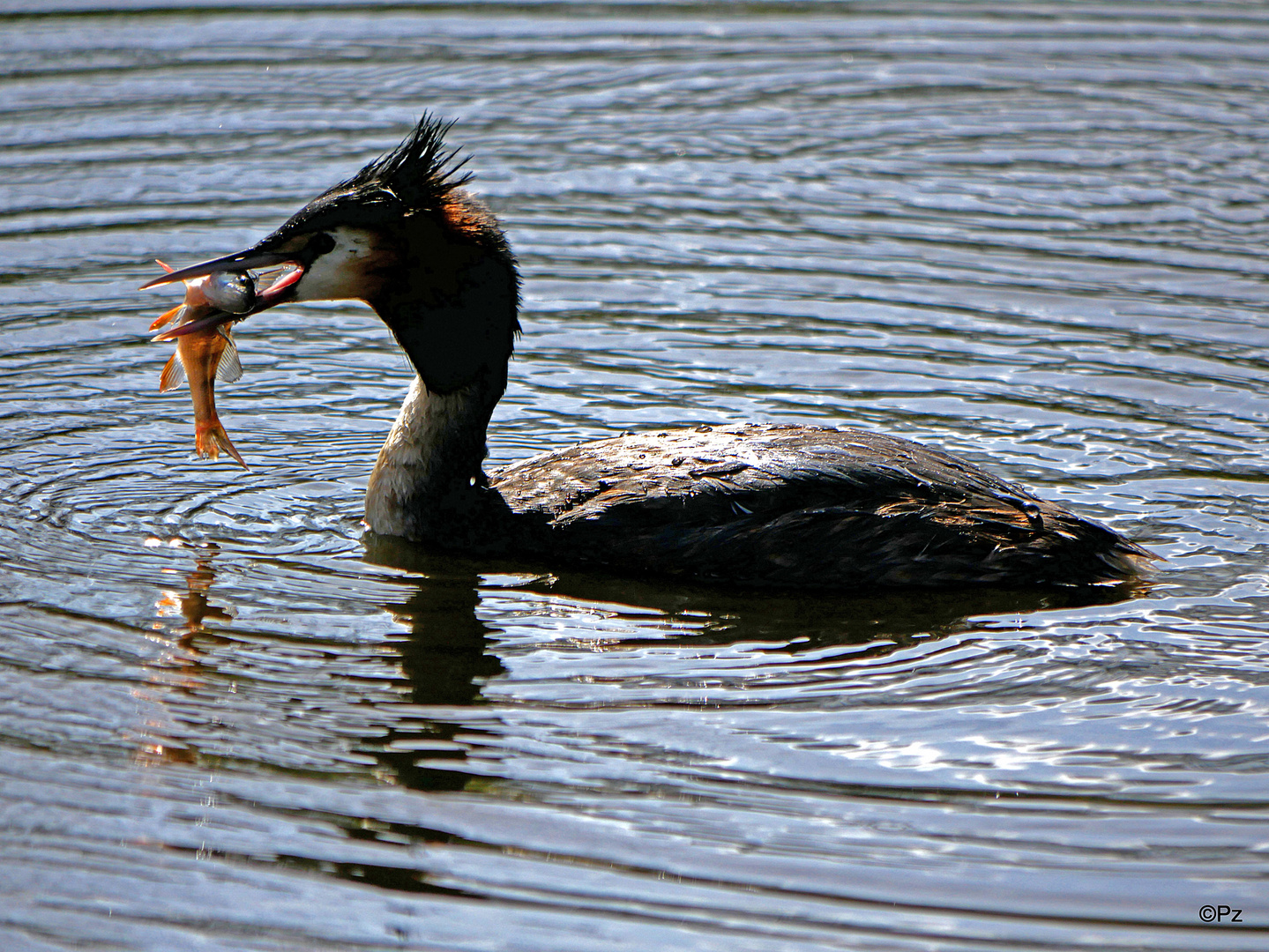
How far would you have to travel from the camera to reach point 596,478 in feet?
21.6

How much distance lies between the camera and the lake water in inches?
175

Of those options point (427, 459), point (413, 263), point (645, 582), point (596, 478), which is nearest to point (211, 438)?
point (427, 459)

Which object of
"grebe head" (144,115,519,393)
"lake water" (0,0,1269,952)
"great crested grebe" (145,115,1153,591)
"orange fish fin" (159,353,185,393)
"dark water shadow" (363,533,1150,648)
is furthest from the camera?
"orange fish fin" (159,353,185,393)

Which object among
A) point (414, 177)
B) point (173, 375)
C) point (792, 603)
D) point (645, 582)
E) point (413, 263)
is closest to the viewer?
point (792, 603)

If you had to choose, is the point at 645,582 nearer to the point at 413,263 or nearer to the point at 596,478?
the point at 596,478

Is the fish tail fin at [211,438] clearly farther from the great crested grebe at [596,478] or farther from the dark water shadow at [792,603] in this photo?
the dark water shadow at [792,603]

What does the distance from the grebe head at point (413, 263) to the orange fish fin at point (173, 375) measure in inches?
13.6

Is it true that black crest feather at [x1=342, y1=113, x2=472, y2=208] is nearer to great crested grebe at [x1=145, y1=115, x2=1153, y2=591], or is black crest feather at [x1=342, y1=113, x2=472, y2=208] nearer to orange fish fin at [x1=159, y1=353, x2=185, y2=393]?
great crested grebe at [x1=145, y1=115, x2=1153, y2=591]

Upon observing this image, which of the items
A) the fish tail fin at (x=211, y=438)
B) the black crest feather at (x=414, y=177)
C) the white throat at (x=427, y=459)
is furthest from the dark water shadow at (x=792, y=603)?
the black crest feather at (x=414, y=177)

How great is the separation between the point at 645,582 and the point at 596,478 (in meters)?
0.46

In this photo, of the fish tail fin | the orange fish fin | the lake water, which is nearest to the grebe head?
the orange fish fin

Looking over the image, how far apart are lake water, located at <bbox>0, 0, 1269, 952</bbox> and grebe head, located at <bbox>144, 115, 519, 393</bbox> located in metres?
0.90

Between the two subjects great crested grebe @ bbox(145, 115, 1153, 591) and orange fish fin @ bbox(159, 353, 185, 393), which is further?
orange fish fin @ bbox(159, 353, 185, 393)

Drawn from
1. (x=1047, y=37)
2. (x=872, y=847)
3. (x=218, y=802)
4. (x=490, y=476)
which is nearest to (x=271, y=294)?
(x=490, y=476)
